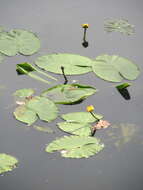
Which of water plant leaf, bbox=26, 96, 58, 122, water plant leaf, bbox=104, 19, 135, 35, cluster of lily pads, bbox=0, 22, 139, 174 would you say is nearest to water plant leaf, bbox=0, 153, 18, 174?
cluster of lily pads, bbox=0, 22, 139, 174

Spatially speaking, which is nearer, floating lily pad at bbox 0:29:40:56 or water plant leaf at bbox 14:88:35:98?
water plant leaf at bbox 14:88:35:98

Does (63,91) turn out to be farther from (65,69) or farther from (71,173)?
(71,173)

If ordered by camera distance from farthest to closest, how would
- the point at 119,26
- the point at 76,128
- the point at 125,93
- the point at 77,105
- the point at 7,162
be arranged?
the point at 119,26 < the point at 125,93 < the point at 77,105 < the point at 76,128 < the point at 7,162

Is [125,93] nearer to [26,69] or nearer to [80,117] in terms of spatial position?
[80,117]

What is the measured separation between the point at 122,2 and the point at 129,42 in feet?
1.60

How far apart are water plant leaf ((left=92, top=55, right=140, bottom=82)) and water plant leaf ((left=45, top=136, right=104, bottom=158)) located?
1.54ft

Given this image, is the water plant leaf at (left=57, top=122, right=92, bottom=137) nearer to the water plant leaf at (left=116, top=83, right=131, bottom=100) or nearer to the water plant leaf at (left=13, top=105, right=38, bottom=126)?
the water plant leaf at (left=13, top=105, right=38, bottom=126)

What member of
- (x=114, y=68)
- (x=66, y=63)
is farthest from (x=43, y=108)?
(x=114, y=68)

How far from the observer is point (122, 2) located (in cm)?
306

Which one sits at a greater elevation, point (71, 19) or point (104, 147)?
point (71, 19)

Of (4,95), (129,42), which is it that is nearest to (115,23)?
(129,42)

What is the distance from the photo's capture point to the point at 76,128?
6.68 ft

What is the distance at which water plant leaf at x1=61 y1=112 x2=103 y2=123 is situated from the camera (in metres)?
2.08

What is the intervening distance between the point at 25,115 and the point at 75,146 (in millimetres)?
288
